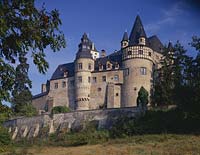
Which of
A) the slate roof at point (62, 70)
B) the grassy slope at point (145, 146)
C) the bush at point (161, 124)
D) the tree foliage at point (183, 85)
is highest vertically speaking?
the slate roof at point (62, 70)

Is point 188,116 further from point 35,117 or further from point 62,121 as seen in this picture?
point 35,117

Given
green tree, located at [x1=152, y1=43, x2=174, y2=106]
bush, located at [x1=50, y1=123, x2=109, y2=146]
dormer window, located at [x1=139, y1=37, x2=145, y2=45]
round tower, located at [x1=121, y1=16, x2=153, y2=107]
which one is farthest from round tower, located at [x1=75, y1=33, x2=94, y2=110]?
bush, located at [x1=50, y1=123, x2=109, y2=146]

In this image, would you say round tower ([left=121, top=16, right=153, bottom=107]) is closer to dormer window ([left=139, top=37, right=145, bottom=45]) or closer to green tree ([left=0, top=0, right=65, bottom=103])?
dormer window ([left=139, top=37, right=145, bottom=45])

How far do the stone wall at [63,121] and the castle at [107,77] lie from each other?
12.1 metres

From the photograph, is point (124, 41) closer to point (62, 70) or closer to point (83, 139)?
point (62, 70)

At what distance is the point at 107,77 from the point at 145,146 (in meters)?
33.3

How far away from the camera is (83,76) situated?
64312mm

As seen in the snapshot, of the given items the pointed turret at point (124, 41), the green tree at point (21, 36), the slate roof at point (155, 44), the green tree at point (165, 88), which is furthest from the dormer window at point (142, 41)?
the green tree at point (21, 36)

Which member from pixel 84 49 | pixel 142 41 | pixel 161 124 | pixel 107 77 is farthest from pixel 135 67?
pixel 161 124

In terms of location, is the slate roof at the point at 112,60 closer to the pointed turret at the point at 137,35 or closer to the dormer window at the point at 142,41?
the pointed turret at the point at 137,35

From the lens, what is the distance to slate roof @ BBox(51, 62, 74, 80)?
6846cm

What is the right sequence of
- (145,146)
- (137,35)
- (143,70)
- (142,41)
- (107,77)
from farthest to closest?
(107,77) < (137,35) < (142,41) < (143,70) < (145,146)

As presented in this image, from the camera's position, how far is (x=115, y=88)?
2424 inches

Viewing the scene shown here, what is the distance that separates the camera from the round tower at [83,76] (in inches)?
2467
